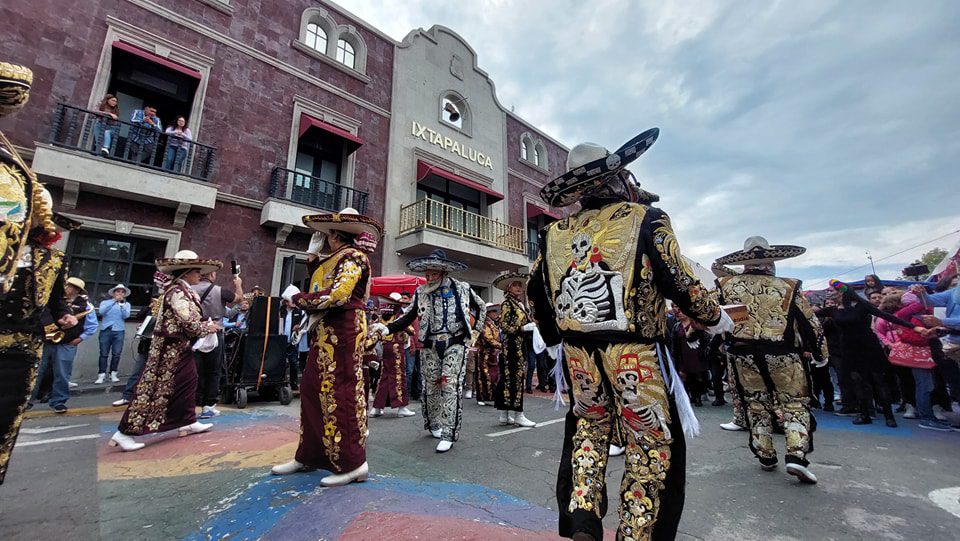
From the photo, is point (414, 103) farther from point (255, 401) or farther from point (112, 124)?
point (255, 401)

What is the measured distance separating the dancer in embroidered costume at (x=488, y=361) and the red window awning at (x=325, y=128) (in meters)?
7.68

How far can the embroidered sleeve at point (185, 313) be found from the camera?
409 cm

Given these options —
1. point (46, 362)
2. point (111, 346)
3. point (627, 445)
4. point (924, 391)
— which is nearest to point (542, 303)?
point (627, 445)

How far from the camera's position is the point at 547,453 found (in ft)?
12.7

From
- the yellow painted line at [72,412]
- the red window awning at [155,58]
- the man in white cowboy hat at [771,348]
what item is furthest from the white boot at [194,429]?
the red window awning at [155,58]

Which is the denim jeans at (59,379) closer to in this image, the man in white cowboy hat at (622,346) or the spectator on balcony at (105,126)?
the spectator on balcony at (105,126)

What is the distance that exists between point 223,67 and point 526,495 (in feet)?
40.4

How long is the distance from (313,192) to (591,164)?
36.0ft

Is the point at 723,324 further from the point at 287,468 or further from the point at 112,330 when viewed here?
the point at 112,330

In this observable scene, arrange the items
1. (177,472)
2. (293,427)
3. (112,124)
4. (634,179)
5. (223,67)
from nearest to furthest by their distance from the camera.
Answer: (634,179)
(177,472)
(293,427)
(112,124)
(223,67)

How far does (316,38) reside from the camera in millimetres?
12406

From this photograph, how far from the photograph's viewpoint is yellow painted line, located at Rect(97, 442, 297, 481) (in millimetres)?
3130

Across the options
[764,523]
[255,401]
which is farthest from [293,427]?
[764,523]

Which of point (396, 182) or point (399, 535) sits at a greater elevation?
point (396, 182)
